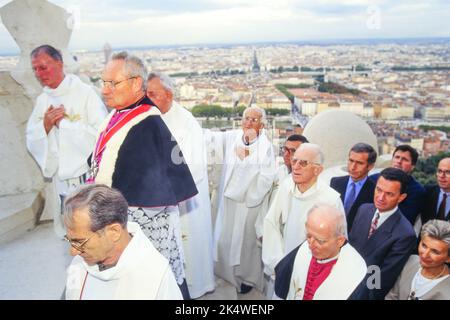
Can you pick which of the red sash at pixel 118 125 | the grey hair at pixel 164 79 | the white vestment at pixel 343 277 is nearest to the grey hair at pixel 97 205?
the red sash at pixel 118 125

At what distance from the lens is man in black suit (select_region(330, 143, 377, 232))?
3123mm

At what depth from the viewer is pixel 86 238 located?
162 cm

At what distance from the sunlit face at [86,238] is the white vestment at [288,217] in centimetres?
141

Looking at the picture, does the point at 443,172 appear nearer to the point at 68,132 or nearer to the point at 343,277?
the point at 343,277

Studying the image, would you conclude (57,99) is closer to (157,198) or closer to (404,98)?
(157,198)

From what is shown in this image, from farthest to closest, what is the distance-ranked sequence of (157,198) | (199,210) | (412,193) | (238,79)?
(238,79) → (199,210) → (412,193) → (157,198)

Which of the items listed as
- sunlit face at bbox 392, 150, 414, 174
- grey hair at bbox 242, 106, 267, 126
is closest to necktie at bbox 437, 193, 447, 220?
sunlit face at bbox 392, 150, 414, 174

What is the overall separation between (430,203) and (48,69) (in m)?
3.22

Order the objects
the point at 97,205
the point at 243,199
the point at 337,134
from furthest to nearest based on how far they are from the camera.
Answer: the point at 337,134 < the point at 243,199 < the point at 97,205

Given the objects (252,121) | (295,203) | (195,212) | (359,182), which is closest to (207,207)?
(195,212)

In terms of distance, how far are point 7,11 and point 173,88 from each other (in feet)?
7.40

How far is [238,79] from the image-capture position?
4.36 m
